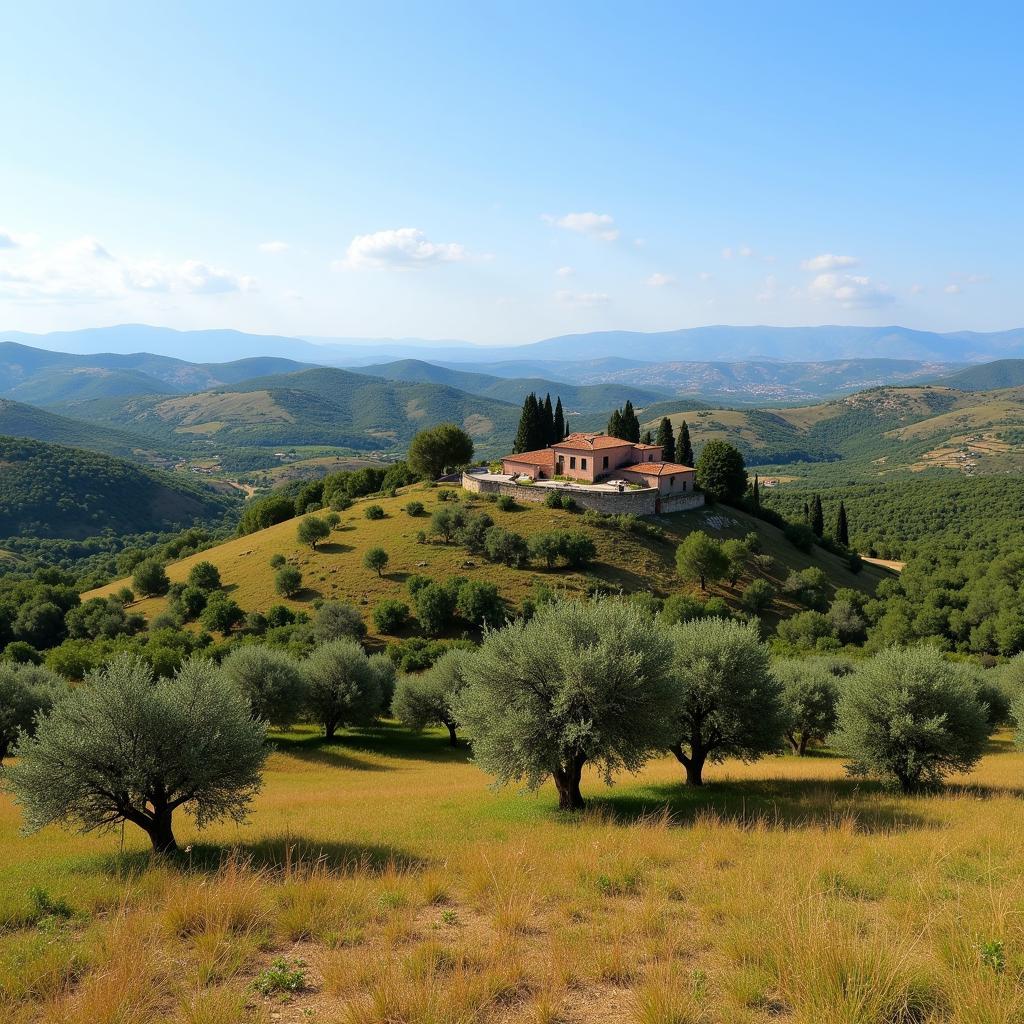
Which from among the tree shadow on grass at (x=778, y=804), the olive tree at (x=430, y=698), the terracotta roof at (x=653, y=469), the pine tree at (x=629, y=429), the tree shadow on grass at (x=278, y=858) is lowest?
the olive tree at (x=430, y=698)

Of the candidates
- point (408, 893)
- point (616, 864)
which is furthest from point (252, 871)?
point (616, 864)

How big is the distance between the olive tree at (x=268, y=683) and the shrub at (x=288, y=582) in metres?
29.1

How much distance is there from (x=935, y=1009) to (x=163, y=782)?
18.0 metres

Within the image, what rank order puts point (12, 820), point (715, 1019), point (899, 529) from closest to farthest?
1. point (715, 1019)
2. point (12, 820)
3. point (899, 529)

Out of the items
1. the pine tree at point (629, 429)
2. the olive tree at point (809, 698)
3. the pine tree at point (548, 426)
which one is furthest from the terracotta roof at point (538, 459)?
the olive tree at point (809, 698)

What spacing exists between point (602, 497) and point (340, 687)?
45435 mm

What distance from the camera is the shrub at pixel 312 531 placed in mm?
79750

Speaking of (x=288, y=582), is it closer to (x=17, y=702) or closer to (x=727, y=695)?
(x=17, y=702)

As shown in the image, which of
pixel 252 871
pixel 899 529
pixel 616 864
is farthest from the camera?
pixel 899 529

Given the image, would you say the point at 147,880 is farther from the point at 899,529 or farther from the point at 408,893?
the point at 899,529

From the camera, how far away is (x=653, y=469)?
84625 mm

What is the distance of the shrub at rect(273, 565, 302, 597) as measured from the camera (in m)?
70.9

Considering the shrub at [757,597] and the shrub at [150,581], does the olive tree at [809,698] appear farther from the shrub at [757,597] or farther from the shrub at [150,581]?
the shrub at [150,581]

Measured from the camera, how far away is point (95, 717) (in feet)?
56.6
